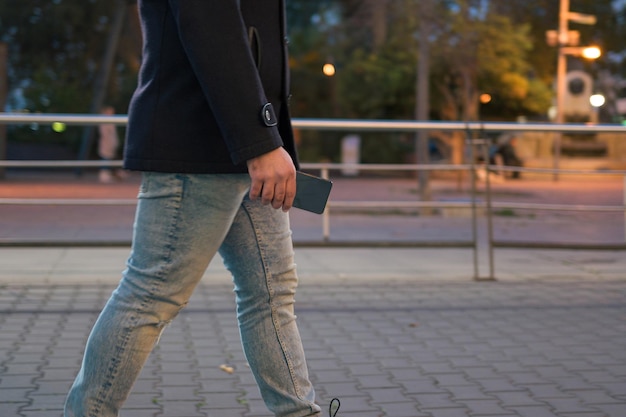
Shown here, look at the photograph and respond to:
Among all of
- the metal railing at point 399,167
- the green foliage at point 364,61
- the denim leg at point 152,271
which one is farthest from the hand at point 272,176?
the green foliage at point 364,61

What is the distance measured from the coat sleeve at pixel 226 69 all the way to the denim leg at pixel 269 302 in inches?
12.5

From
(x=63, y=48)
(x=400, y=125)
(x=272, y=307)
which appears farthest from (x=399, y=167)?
(x=63, y=48)

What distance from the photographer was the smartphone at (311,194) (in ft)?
9.33

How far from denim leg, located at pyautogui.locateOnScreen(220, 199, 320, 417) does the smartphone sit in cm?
12

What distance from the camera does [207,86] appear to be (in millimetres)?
2604

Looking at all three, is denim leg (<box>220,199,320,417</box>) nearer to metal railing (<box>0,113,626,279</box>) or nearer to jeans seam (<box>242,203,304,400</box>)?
jeans seam (<box>242,203,304,400</box>)

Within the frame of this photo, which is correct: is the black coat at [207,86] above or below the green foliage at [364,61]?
below

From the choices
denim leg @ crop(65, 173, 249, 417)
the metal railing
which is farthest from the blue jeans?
the metal railing

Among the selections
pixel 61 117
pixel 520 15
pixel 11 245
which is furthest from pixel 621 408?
pixel 520 15

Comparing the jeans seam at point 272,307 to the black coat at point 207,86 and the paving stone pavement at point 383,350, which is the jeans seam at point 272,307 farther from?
the paving stone pavement at point 383,350

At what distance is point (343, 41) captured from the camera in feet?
132

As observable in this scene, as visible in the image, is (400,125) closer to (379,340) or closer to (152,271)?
(379,340)

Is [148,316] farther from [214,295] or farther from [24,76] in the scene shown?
[24,76]

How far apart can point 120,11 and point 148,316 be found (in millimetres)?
30621
